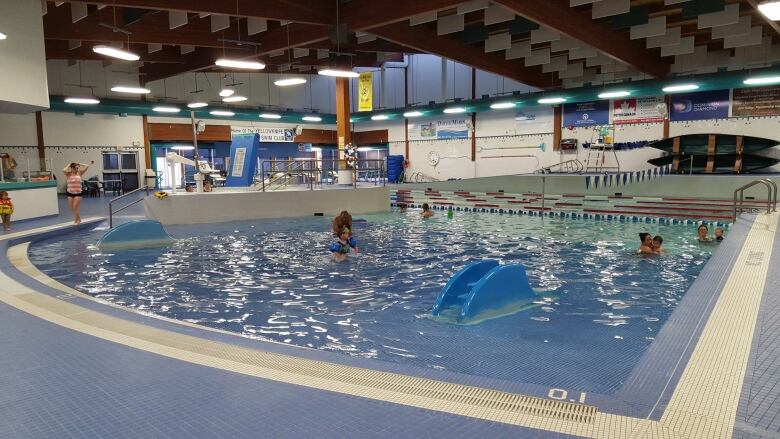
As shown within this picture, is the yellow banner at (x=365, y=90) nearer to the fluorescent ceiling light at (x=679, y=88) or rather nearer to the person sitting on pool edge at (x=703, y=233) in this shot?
the fluorescent ceiling light at (x=679, y=88)

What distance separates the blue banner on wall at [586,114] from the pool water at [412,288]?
382 inches

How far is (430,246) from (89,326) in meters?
6.46

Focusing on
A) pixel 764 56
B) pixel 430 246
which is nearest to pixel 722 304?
pixel 430 246

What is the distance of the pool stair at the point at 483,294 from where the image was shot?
5.03m

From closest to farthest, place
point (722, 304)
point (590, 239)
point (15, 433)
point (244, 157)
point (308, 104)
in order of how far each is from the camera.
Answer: point (15, 433) → point (722, 304) → point (590, 239) → point (244, 157) → point (308, 104)

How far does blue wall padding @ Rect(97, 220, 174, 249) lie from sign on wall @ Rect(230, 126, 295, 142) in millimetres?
18256

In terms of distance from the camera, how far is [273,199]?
1447 centimetres

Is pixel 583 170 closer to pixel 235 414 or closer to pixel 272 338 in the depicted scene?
pixel 272 338

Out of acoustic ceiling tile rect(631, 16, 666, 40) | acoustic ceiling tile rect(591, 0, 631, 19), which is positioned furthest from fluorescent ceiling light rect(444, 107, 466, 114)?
acoustic ceiling tile rect(591, 0, 631, 19)

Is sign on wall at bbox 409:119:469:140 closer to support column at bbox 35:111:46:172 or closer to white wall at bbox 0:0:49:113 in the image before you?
support column at bbox 35:111:46:172

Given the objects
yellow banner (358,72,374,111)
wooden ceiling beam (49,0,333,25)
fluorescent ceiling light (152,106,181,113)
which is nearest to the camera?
wooden ceiling beam (49,0,333,25)

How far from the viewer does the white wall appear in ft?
34.2

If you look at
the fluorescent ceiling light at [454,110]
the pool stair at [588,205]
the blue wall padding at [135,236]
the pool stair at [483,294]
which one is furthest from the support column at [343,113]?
the pool stair at [483,294]

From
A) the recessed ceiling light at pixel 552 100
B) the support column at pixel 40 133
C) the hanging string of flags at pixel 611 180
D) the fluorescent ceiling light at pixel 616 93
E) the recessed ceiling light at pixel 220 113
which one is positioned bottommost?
the hanging string of flags at pixel 611 180
